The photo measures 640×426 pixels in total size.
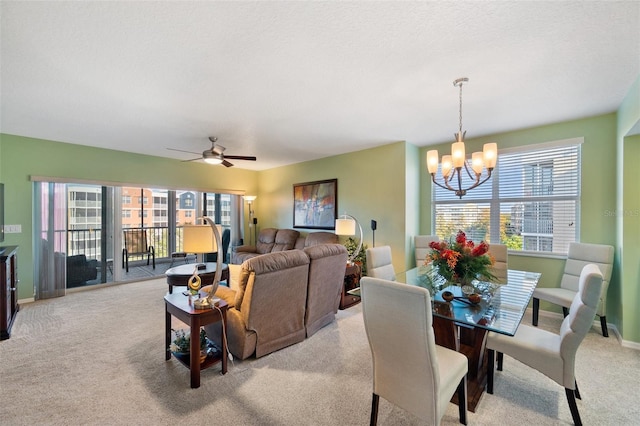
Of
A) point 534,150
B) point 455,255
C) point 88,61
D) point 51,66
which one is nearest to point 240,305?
point 455,255

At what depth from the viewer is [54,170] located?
4.52 m

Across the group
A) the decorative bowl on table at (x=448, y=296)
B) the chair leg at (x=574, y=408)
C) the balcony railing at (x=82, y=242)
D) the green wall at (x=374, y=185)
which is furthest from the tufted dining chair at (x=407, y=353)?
the balcony railing at (x=82, y=242)

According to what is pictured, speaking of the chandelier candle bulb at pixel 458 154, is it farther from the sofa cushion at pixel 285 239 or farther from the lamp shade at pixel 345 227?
the sofa cushion at pixel 285 239

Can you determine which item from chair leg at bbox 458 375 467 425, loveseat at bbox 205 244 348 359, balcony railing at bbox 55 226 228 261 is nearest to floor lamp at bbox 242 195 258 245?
balcony railing at bbox 55 226 228 261

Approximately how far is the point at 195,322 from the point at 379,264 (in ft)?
6.28

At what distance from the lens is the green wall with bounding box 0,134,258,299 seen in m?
4.17

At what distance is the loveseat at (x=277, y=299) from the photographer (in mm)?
2408

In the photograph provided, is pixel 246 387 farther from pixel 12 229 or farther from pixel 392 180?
pixel 12 229

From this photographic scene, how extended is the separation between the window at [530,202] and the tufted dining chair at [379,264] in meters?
2.04

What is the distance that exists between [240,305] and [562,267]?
4072 millimetres

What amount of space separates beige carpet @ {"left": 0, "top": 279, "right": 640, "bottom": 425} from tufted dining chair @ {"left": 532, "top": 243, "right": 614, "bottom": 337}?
0.42 metres

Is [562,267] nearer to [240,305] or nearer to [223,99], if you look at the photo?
[240,305]

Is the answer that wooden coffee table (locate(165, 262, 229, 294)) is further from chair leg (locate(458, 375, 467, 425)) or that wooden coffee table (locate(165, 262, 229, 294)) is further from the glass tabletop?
chair leg (locate(458, 375, 467, 425))

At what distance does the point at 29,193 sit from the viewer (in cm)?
430
